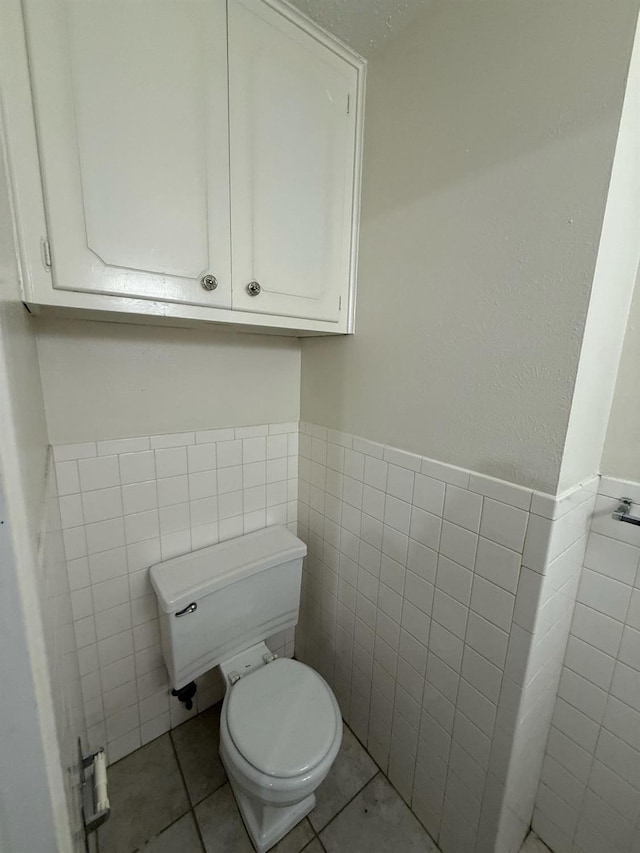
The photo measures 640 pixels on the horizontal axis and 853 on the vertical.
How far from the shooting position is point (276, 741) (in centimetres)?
97

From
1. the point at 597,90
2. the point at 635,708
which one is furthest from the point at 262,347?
the point at 635,708

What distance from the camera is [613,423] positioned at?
842 millimetres

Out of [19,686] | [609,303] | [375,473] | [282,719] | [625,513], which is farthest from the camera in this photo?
[375,473]

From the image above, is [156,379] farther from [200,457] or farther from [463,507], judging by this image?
[463,507]

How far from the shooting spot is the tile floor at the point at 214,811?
105 centimetres

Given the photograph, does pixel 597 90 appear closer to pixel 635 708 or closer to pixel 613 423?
pixel 613 423

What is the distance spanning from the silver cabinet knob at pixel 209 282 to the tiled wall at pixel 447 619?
25.0 inches

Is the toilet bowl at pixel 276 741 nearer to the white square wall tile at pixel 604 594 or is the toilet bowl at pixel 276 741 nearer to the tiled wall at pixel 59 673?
the tiled wall at pixel 59 673

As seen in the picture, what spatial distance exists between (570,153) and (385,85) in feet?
2.02

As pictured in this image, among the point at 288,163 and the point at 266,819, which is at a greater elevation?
the point at 288,163

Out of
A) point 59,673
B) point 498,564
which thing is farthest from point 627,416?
point 59,673

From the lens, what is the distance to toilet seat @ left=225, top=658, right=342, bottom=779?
93 centimetres

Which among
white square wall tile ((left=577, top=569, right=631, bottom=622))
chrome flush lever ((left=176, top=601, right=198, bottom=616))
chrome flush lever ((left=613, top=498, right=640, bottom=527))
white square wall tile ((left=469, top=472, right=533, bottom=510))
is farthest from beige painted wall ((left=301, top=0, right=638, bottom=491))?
chrome flush lever ((left=176, top=601, right=198, bottom=616))

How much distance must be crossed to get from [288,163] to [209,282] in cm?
41
